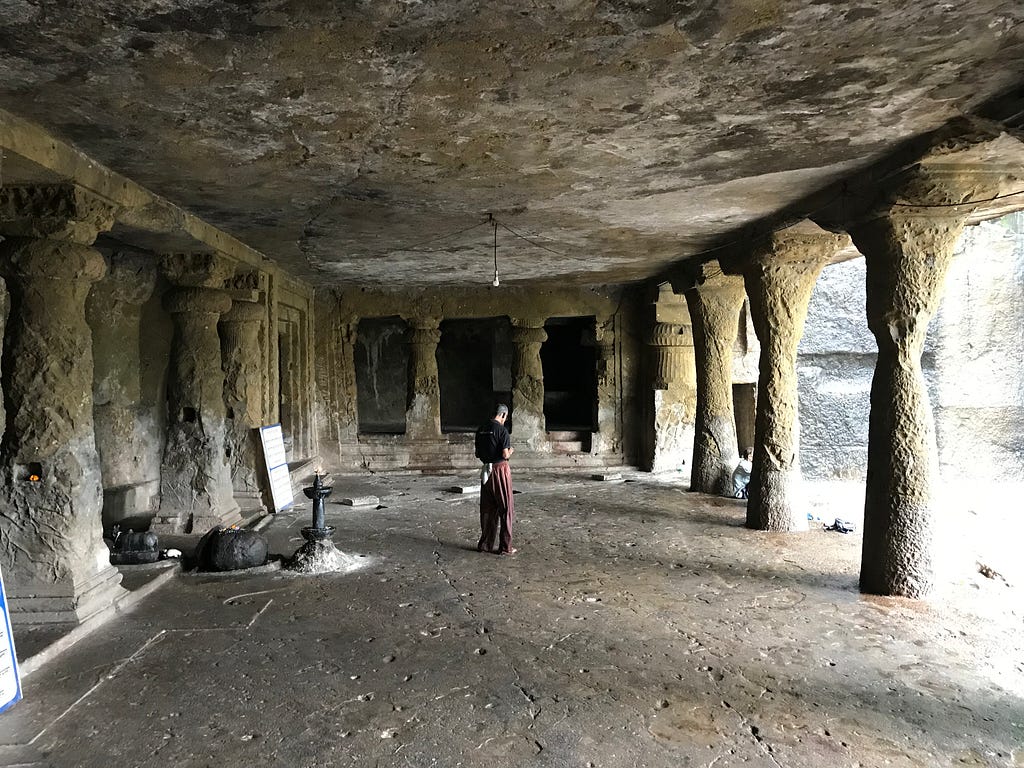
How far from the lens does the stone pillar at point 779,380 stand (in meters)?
7.00

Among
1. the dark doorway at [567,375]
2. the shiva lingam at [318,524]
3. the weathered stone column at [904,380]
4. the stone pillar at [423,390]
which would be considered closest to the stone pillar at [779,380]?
the weathered stone column at [904,380]

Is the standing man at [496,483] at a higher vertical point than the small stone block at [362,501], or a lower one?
higher

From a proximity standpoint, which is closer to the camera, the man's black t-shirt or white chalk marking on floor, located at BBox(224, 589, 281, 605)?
white chalk marking on floor, located at BBox(224, 589, 281, 605)

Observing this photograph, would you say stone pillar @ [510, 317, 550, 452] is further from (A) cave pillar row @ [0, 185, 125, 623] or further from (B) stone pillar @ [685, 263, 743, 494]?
(A) cave pillar row @ [0, 185, 125, 623]

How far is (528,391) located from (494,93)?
8.68 m

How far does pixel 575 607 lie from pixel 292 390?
6918 mm

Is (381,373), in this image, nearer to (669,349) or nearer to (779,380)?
(669,349)

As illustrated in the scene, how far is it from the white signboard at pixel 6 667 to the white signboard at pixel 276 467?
4.64 metres

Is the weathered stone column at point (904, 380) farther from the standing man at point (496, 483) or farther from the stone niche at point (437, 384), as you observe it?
the stone niche at point (437, 384)

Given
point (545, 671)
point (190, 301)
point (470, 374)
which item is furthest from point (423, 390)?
point (545, 671)

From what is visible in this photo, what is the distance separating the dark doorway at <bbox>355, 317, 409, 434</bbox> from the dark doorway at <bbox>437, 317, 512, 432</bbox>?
96 centimetres

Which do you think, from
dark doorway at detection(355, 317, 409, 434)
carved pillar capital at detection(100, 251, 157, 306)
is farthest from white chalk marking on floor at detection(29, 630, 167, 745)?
dark doorway at detection(355, 317, 409, 434)

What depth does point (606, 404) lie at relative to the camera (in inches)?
474

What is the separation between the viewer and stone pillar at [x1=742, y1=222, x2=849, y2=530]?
700 centimetres
